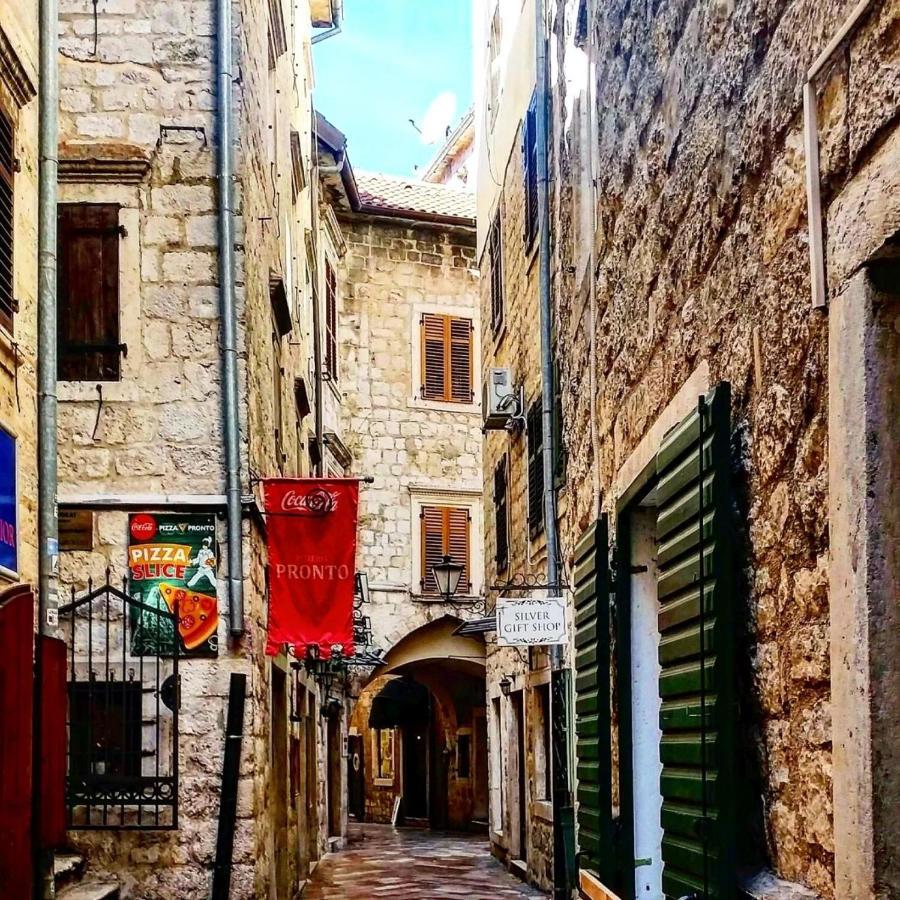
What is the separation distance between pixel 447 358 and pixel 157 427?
15.5 m

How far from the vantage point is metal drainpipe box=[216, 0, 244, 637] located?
995cm

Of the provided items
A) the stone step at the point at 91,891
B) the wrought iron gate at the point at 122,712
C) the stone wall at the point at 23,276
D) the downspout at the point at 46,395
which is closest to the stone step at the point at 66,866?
the stone step at the point at 91,891

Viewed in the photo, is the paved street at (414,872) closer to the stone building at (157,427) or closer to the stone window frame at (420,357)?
the stone building at (157,427)

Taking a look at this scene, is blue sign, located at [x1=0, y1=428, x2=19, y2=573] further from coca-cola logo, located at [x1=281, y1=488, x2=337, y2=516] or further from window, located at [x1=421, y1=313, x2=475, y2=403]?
window, located at [x1=421, y1=313, x2=475, y2=403]

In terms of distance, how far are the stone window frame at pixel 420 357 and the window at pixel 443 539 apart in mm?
1746

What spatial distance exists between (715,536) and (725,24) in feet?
4.40

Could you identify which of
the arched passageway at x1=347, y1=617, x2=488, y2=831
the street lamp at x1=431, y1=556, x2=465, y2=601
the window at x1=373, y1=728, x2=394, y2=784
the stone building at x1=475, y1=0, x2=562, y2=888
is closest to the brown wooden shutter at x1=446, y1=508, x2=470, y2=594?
the arched passageway at x1=347, y1=617, x2=488, y2=831

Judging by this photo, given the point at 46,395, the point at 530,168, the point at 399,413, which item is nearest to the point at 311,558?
the point at 46,395

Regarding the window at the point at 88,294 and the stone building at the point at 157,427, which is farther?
the window at the point at 88,294

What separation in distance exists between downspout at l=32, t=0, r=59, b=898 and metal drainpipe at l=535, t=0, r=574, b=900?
14.2 feet

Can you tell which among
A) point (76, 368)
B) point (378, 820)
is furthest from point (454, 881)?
point (378, 820)

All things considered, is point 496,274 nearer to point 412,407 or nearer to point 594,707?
point 412,407

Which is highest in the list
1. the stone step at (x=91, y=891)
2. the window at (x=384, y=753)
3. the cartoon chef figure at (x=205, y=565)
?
the cartoon chef figure at (x=205, y=565)

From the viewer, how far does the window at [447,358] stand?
82.9 feet
